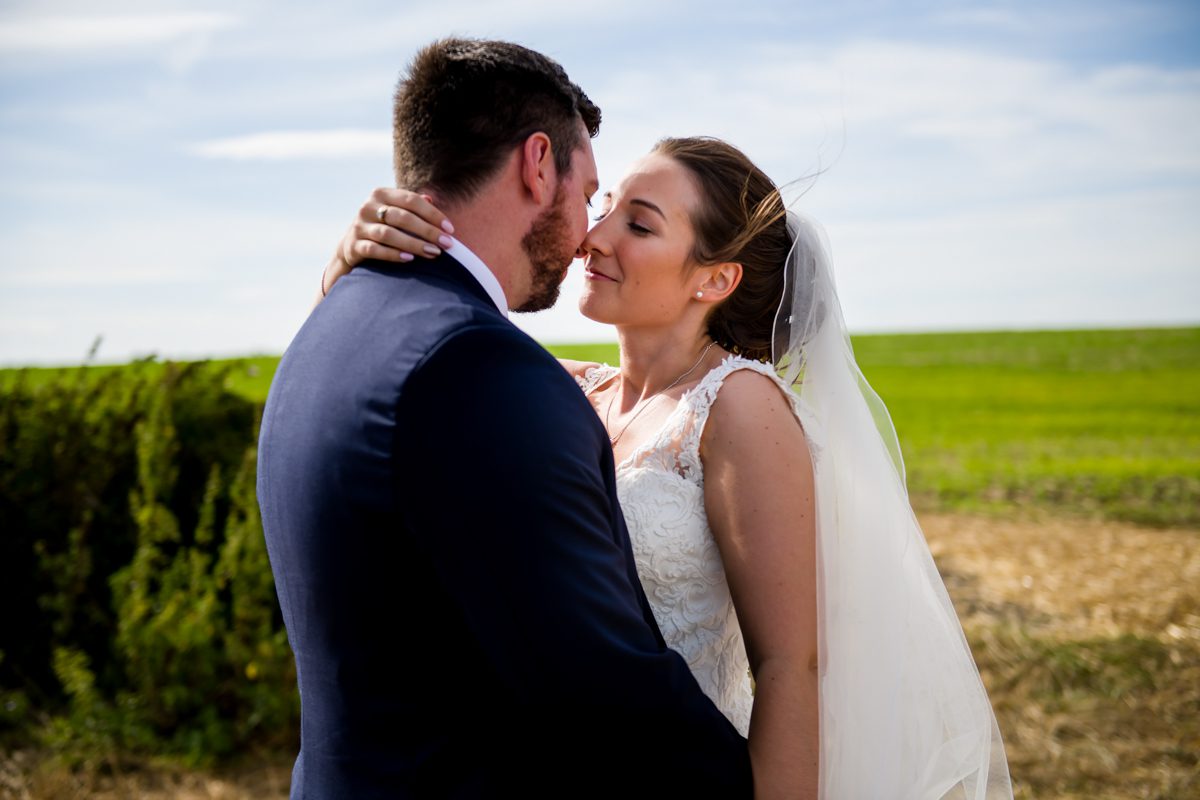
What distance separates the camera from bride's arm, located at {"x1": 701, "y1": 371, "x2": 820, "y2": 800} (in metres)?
2.70

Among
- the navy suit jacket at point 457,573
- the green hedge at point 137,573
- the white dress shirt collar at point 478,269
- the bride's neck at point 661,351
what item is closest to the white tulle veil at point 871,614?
the bride's neck at point 661,351

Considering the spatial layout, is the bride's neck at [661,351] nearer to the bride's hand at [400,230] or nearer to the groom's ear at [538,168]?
the groom's ear at [538,168]

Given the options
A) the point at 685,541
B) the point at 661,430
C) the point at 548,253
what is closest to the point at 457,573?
the point at 548,253

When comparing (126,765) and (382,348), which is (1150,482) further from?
(382,348)

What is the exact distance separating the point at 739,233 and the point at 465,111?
4.41ft

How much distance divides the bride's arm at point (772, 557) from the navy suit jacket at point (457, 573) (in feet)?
1.97

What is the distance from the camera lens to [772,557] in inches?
114

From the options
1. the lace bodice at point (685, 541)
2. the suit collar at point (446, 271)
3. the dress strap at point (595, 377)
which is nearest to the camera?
the suit collar at point (446, 271)

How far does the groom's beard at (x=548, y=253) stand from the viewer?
253 cm

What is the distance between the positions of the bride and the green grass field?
5150mm

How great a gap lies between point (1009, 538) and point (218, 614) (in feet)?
26.9

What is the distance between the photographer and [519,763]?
2.04m

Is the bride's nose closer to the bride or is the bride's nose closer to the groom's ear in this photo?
the bride

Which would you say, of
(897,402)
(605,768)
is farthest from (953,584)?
(897,402)
